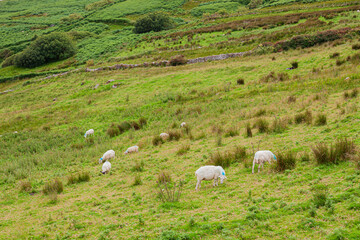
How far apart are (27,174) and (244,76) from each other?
21.4 meters

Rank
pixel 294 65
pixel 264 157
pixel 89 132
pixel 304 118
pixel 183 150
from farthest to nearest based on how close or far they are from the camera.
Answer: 1. pixel 294 65
2. pixel 89 132
3. pixel 183 150
4. pixel 304 118
5. pixel 264 157

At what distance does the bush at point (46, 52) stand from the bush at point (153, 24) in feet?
71.1

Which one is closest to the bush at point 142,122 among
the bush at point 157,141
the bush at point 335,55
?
the bush at point 157,141

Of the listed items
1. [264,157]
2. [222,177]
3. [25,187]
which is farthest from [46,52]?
[264,157]

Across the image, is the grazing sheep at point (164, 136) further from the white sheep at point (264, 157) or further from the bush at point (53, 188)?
the white sheep at point (264, 157)

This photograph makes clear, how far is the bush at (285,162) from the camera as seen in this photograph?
29.8 ft

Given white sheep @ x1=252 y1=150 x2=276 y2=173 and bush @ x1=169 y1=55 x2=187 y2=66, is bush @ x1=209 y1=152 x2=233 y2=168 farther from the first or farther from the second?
bush @ x1=169 y1=55 x2=187 y2=66

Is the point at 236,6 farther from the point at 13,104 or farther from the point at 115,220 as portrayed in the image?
the point at 115,220

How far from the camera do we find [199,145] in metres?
15.0

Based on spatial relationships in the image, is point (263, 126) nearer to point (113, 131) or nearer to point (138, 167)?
point (138, 167)

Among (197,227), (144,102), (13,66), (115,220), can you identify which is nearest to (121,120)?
(144,102)

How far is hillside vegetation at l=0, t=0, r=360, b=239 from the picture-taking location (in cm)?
710

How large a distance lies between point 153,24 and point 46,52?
3219cm

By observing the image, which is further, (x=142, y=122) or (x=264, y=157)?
(x=142, y=122)
